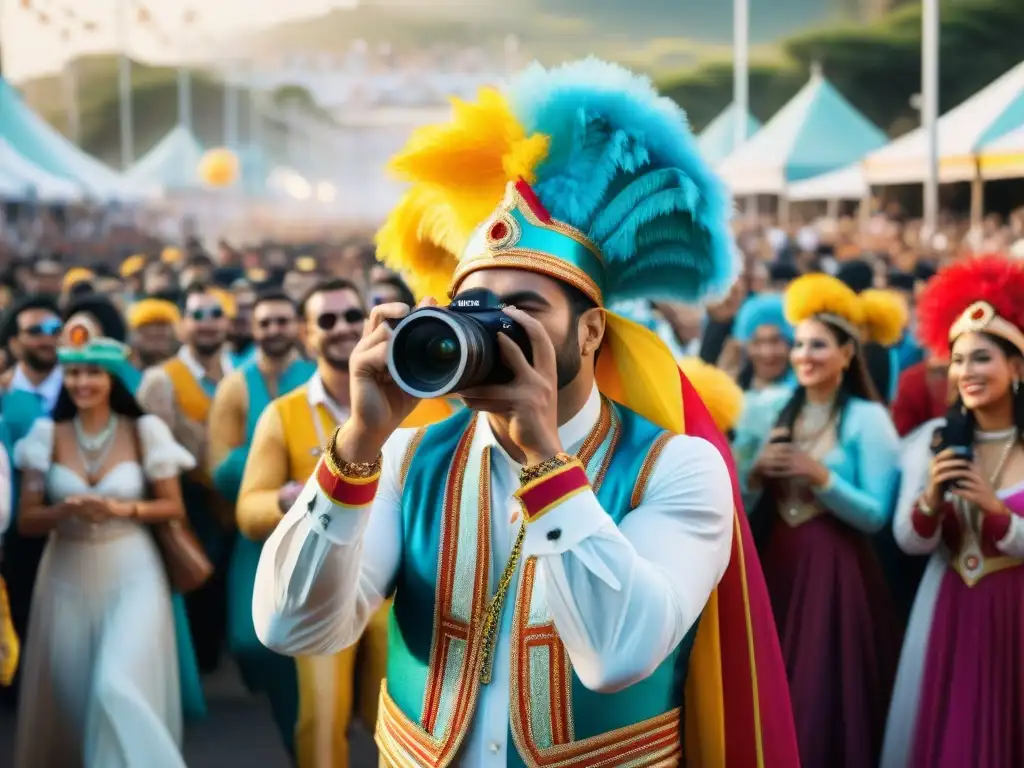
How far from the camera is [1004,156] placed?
16.1 m

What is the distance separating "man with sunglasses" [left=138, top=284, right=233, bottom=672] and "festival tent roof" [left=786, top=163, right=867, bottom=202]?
15555 millimetres

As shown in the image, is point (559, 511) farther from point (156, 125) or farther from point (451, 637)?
point (156, 125)

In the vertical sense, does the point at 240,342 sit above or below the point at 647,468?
above

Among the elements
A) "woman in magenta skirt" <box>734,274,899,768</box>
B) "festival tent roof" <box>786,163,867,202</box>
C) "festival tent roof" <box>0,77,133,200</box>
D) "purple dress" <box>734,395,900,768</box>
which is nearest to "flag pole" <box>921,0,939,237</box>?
"festival tent roof" <box>786,163,867,202</box>

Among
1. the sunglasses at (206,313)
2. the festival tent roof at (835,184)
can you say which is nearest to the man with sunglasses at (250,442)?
the sunglasses at (206,313)

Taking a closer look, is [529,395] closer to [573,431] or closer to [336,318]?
[573,431]

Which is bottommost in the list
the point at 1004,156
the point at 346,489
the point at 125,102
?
the point at 346,489

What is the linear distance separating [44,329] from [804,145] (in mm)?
17325

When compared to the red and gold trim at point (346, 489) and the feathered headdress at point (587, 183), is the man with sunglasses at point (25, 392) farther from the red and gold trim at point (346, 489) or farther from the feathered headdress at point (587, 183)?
the red and gold trim at point (346, 489)

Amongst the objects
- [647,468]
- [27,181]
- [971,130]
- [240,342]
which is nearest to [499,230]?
[647,468]

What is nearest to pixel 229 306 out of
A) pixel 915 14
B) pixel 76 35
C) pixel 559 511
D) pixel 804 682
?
pixel 804 682

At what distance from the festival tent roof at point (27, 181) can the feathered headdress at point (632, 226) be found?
17.9m

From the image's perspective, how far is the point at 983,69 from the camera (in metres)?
34.8

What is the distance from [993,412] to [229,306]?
5743 millimetres
